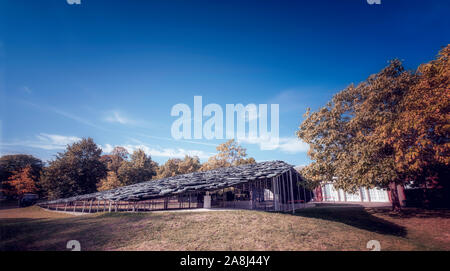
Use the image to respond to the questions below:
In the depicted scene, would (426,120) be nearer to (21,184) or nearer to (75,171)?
(75,171)

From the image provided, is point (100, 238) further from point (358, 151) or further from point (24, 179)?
point (24, 179)

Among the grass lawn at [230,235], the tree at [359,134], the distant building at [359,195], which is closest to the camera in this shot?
the grass lawn at [230,235]

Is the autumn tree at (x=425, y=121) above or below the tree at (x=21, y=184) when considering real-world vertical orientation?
above

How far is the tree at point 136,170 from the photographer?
39.6 metres

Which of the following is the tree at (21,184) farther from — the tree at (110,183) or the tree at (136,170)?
the tree at (136,170)

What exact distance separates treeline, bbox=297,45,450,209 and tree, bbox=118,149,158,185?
36.9 meters

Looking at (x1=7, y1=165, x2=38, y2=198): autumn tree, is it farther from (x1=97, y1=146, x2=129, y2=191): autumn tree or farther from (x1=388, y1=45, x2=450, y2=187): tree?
(x1=388, y1=45, x2=450, y2=187): tree

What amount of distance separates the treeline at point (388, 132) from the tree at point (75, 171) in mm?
41571

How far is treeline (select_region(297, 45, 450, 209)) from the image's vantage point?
10336mm

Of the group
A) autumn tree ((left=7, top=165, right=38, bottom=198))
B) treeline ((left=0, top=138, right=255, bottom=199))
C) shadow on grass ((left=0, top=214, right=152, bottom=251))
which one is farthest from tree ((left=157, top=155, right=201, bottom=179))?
shadow on grass ((left=0, top=214, right=152, bottom=251))

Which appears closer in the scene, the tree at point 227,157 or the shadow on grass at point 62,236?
the shadow on grass at point 62,236

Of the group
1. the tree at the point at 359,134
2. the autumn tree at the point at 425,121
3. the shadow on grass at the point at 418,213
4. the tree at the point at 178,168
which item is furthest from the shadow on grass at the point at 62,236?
the tree at the point at 178,168

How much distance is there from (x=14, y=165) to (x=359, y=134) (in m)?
72.4
